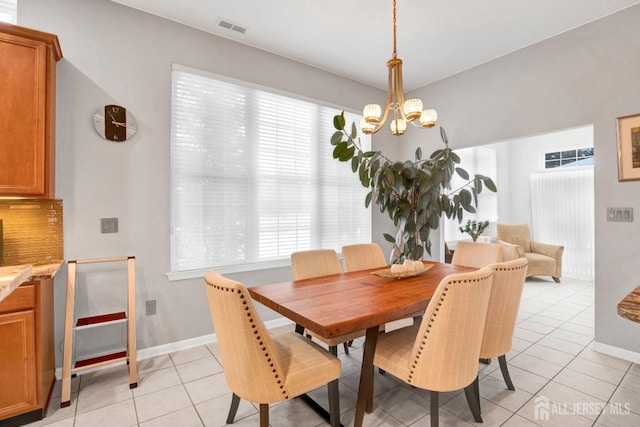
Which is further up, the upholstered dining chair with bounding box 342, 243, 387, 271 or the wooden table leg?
the upholstered dining chair with bounding box 342, 243, 387, 271

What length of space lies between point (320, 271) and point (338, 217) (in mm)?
1460

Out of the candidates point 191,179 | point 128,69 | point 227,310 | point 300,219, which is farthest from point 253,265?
point 128,69

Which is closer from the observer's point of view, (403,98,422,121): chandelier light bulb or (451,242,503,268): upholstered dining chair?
(403,98,422,121): chandelier light bulb

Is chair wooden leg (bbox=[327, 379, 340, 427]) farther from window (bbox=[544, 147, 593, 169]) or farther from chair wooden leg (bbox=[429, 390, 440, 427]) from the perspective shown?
window (bbox=[544, 147, 593, 169])

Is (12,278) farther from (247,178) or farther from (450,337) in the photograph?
(247,178)

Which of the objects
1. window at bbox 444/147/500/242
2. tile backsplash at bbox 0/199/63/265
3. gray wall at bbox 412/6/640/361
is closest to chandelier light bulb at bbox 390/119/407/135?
gray wall at bbox 412/6/640/361

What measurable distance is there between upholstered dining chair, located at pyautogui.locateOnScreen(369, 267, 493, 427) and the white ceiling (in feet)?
7.84

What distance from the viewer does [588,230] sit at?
5.43 metres

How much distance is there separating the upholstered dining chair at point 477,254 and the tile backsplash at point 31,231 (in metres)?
3.43

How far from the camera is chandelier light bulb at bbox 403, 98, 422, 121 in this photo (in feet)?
7.07

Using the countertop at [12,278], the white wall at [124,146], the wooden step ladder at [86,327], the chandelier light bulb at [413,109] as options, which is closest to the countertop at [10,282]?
the countertop at [12,278]

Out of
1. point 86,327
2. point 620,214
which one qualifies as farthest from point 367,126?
point 86,327

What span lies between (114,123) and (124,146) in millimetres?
195

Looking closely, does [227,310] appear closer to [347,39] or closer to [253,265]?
[253,265]
